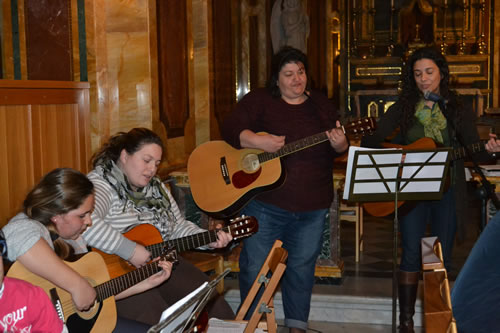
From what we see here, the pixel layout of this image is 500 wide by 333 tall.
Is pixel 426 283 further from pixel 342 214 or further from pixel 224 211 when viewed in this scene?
pixel 342 214

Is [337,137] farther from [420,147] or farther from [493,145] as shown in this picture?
[493,145]

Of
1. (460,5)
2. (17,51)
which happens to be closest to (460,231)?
(17,51)

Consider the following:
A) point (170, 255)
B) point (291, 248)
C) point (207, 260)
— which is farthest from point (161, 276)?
point (207, 260)

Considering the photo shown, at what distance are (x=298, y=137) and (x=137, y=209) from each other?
92cm

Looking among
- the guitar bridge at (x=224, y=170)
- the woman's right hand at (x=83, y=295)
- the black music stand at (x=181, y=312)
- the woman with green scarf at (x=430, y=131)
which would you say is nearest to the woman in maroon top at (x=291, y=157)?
the guitar bridge at (x=224, y=170)

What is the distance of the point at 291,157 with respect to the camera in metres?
3.59

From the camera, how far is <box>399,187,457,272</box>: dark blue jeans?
3512 millimetres

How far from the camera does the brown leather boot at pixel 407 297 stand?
375 centimetres

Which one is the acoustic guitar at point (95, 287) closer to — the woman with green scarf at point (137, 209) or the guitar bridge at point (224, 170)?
the woman with green scarf at point (137, 209)

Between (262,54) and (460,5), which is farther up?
(460,5)

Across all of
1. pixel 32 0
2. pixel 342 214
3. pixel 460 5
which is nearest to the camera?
pixel 32 0

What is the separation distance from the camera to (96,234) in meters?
2.94

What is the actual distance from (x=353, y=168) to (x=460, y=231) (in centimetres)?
80

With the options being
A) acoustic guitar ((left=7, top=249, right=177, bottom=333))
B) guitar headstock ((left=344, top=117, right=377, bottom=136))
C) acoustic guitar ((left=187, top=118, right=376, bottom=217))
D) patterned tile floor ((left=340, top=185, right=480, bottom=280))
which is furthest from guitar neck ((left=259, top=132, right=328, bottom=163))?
patterned tile floor ((left=340, top=185, right=480, bottom=280))
